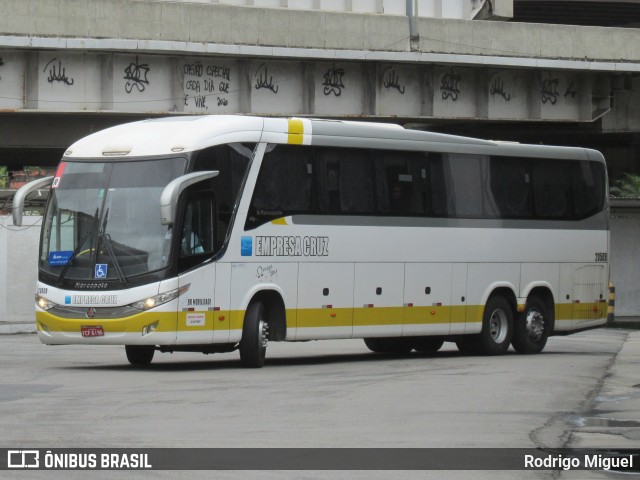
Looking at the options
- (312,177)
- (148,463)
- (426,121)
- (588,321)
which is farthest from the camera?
(426,121)

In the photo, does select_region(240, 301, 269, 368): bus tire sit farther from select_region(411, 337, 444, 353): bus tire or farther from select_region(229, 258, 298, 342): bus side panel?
select_region(411, 337, 444, 353): bus tire

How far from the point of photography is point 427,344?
83.3ft

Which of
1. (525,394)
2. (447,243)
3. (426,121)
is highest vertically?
(426,121)

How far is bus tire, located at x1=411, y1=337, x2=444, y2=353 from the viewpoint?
24953mm

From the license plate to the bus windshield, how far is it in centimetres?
65

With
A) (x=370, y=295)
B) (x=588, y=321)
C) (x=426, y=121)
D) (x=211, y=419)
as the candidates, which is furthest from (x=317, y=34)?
(x=211, y=419)

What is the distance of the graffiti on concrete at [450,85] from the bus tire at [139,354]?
669 inches

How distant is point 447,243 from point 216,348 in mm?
4922

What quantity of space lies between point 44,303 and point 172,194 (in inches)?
97.2

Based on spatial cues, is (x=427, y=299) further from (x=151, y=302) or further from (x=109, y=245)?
(x=109, y=245)

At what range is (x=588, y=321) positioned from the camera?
26.2 metres

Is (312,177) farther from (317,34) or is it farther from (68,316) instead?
(317,34)

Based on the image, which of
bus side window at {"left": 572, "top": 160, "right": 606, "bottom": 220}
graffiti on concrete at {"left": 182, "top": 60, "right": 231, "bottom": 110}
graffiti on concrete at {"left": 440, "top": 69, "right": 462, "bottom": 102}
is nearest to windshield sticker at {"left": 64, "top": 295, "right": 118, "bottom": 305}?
bus side window at {"left": 572, "top": 160, "right": 606, "bottom": 220}

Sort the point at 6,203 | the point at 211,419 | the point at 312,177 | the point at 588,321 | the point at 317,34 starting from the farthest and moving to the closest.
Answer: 1. the point at 6,203
2. the point at 317,34
3. the point at 588,321
4. the point at 312,177
5. the point at 211,419
